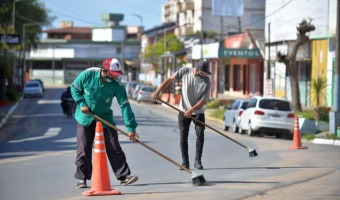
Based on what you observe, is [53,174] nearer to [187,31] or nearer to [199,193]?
[199,193]

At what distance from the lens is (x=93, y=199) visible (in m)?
10.9

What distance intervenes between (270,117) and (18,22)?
5654 centimetres

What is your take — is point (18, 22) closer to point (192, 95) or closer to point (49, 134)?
point (49, 134)

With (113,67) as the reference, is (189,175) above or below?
below

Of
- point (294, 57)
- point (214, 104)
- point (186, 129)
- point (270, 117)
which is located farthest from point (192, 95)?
point (214, 104)

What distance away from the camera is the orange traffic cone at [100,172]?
11102 millimetres

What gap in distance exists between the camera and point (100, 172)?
11094 millimetres

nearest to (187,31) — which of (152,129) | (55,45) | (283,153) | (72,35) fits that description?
(55,45)

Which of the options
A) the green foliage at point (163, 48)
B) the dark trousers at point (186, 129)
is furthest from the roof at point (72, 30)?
the dark trousers at point (186, 129)

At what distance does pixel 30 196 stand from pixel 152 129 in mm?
20619

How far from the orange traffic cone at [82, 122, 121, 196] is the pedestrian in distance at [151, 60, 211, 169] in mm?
3220

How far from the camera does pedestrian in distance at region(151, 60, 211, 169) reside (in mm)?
14352

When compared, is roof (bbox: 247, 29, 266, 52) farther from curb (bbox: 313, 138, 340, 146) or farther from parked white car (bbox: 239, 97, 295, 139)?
curb (bbox: 313, 138, 340, 146)

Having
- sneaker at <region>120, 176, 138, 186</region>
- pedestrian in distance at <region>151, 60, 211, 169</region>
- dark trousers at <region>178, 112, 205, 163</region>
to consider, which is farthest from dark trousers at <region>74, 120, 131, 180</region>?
dark trousers at <region>178, 112, 205, 163</region>
